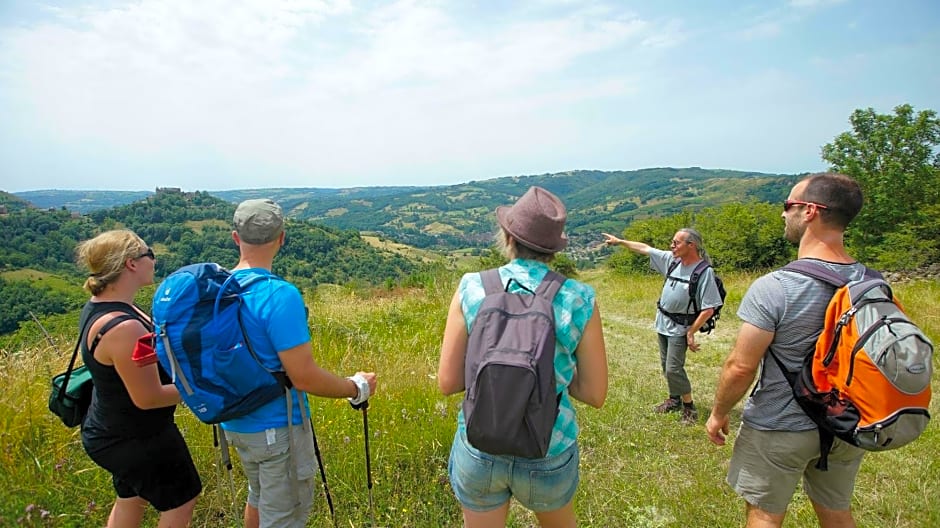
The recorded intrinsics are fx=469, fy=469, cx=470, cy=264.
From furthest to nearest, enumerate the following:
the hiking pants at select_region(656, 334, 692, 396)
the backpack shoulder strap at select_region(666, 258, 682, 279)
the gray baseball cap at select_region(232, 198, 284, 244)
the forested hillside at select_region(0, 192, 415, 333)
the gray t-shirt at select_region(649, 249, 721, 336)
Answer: the forested hillside at select_region(0, 192, 415, 333) → the backpack shoulder strap at select_region(666, 258, 682, 279) → the hiking pants at select_region(656, 334, 692, 396) → the gray t-shirt at select_region(649, 249, 721, 336) → the gray baseball cap at select_region(232, 198, 284, 244)

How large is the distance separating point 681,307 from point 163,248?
177ft

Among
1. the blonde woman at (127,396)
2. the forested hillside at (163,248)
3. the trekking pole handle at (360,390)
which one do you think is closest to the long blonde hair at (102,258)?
the blonde woman at (127,396)

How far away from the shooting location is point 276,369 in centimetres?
186

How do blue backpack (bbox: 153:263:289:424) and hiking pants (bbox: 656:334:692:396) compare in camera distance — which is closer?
blue backpack (bbox: 153:263:289:424)

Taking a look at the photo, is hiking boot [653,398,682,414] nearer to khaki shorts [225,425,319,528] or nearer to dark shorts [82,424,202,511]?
khaki shorts [225,425,319,528]

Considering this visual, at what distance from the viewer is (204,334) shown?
1696 millimetres

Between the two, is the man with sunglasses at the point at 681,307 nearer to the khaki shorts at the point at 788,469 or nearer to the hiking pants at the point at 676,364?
the hiking pants at the point at 676,364

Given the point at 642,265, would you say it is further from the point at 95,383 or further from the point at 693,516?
the point at 95,383

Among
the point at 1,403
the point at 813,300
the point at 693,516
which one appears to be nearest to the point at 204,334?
the point at 813,300

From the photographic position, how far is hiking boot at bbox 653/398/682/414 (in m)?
4.69

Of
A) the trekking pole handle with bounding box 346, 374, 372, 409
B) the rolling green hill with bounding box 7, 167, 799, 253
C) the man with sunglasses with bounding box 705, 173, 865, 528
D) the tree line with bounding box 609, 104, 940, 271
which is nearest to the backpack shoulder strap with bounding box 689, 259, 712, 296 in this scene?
the man with sunglasses with bounding box 705, 173, 865, 528

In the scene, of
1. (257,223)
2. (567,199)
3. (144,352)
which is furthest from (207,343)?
(567,199)

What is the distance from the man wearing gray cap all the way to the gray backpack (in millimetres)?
681

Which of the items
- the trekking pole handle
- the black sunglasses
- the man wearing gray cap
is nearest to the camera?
the man wearing gray cap
